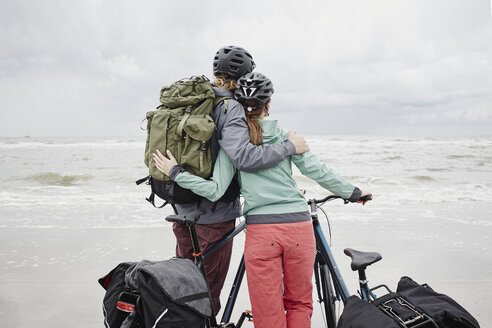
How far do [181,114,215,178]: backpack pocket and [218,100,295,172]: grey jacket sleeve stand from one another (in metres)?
0.10

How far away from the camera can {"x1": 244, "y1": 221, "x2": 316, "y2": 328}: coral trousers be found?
2.14 meters

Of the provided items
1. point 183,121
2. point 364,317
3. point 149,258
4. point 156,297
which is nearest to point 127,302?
point 156,297

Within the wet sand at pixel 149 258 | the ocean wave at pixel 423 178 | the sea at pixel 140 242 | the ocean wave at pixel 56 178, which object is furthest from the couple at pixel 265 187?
the ocean wave at pixel 423 178

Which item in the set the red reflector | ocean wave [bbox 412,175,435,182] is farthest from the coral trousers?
ocean wave [bbox 412,175,435,182]

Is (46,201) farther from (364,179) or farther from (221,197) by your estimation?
(364,179)

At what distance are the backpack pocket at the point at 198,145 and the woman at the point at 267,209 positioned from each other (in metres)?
0.07

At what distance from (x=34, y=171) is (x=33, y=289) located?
51.4ft

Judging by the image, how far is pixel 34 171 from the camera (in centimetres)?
1769

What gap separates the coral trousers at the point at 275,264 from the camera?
2137 mm

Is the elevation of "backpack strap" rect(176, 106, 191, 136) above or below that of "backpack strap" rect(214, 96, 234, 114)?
below

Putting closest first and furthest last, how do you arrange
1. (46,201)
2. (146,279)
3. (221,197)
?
(146,279) → (221,197) → (46,201)

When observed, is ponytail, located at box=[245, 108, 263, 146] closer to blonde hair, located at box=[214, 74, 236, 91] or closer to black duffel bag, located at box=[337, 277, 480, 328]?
blonde hair, located at box=[214, 74, 236, 91]

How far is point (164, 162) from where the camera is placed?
2184mm

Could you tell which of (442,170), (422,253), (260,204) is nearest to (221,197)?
(260,204)
